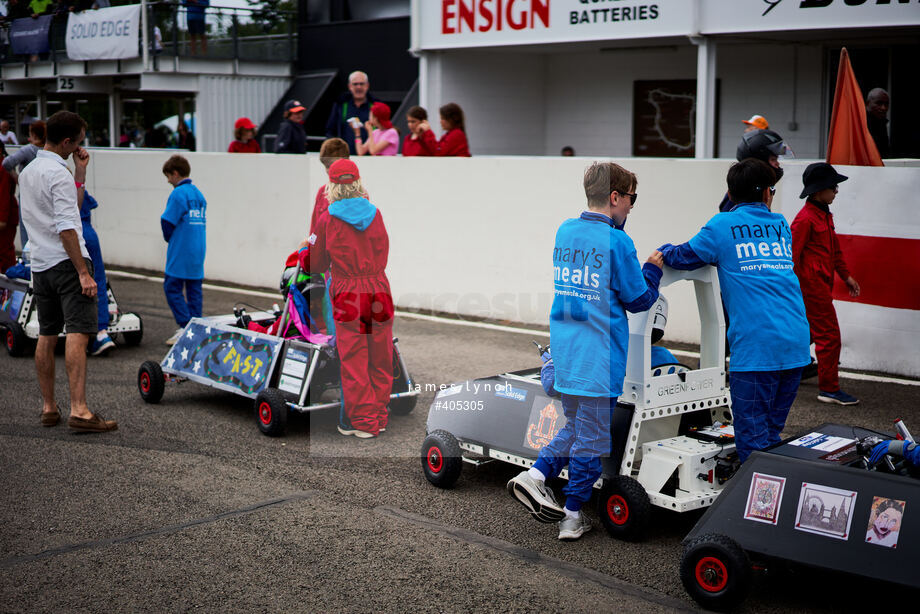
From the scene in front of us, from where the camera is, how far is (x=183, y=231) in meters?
9.27

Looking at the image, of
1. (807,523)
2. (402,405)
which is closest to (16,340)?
(402,405)

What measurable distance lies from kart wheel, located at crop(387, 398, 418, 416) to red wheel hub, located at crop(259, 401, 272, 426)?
40.1 inches

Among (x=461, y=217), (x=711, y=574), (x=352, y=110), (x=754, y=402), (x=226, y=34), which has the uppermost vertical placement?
(x=226, y=34)

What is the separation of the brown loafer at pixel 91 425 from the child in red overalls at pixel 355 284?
64.1 inches

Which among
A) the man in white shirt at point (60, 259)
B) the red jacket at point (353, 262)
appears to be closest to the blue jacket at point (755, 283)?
the red jacket at point (353, 262)

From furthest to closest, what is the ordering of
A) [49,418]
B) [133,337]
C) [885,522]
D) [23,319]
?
[133,337]
[23,319]
[49,418]
[885,522]

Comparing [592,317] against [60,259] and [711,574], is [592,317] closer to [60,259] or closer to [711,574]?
[711,574]

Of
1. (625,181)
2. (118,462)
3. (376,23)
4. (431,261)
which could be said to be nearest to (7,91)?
(376,23)

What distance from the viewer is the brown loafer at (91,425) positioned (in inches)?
269

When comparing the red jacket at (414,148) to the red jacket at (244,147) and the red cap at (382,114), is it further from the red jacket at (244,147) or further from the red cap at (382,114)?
the red jacket at (244,147)

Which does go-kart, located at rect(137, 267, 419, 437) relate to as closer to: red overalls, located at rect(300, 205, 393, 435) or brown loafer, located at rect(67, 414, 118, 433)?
red overalls, located at rect(300, 205, 393, 435)

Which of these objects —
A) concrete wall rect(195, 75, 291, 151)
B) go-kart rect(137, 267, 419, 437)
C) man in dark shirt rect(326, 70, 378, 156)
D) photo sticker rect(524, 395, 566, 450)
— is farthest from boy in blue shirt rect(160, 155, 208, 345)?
concrete wall rect(195, 75, 291, 151)

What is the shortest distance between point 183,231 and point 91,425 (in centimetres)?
285

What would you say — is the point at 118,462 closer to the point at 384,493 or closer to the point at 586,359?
the point at 384,493
